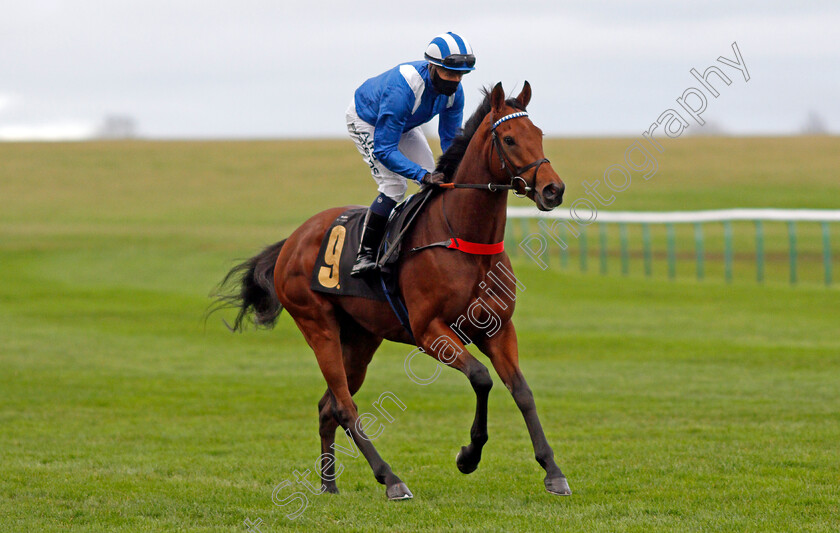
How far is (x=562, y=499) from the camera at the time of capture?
571 cm

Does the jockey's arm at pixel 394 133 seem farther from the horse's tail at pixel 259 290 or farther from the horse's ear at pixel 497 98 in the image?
the horse's tail at pixel 259 290

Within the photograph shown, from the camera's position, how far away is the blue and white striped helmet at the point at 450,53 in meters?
5.91

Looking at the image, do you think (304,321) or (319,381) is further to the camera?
(319,381)

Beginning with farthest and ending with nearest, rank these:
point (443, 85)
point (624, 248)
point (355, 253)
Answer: point (624, 248)
point (355, 253)
point (443, 85)

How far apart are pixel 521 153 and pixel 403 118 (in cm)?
94

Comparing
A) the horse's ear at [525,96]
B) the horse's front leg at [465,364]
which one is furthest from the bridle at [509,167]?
the horse's front leg at [465,364]

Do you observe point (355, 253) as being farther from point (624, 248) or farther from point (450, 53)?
point (624, 248)

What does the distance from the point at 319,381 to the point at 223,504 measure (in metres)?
6.13

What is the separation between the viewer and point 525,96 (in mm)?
5781

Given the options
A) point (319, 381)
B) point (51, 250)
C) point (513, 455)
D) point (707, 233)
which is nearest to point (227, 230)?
point (51, 250)

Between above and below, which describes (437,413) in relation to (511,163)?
below

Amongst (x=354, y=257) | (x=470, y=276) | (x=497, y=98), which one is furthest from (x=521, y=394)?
(x=497, y=98)

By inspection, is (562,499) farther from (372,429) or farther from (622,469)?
(372,429)

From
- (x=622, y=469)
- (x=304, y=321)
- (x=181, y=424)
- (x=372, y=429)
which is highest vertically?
(x=304, y=321)
